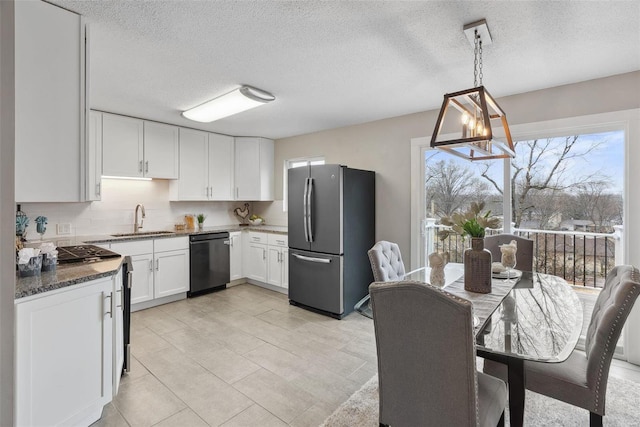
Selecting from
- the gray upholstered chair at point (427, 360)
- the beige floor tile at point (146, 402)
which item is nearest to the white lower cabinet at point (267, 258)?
the beige floor tile at point (146, 402)

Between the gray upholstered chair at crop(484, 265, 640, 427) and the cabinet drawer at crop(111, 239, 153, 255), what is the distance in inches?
149

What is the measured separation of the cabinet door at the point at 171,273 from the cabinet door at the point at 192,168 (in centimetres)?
88

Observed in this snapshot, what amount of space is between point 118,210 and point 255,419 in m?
3.44

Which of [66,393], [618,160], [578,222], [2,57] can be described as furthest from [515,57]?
[66,393]

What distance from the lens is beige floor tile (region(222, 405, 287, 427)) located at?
190cm

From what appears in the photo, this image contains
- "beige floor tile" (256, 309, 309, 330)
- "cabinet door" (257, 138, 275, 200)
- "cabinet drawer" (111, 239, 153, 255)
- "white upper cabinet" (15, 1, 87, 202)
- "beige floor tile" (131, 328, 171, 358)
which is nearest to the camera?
"white upper cabinet" (15, 1, 87, 202)

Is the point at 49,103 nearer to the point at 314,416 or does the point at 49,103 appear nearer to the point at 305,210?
the point at 314,416

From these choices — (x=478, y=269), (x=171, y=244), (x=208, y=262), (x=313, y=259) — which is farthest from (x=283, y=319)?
(x=478, y=269)

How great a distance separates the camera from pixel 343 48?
2.20 meters

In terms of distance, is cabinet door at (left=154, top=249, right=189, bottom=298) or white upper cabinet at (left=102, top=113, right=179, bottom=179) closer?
white upper cabinet at (left=102, top=113, right=179, bottom=179)

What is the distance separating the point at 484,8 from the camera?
1747mm

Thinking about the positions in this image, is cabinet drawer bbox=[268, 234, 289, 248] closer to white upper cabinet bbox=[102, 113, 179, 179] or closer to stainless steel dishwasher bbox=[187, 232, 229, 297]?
stainless steel dishwasher bbox=[187, 232, 229, 297]

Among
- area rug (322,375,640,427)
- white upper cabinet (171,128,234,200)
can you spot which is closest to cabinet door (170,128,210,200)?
white upper cabinet (171,128,234,200)

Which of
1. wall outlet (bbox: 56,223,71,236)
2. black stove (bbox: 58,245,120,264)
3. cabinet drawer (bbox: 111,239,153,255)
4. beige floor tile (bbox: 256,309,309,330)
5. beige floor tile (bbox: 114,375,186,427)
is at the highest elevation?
wall outlet (bbox: 56,223,71,236)
